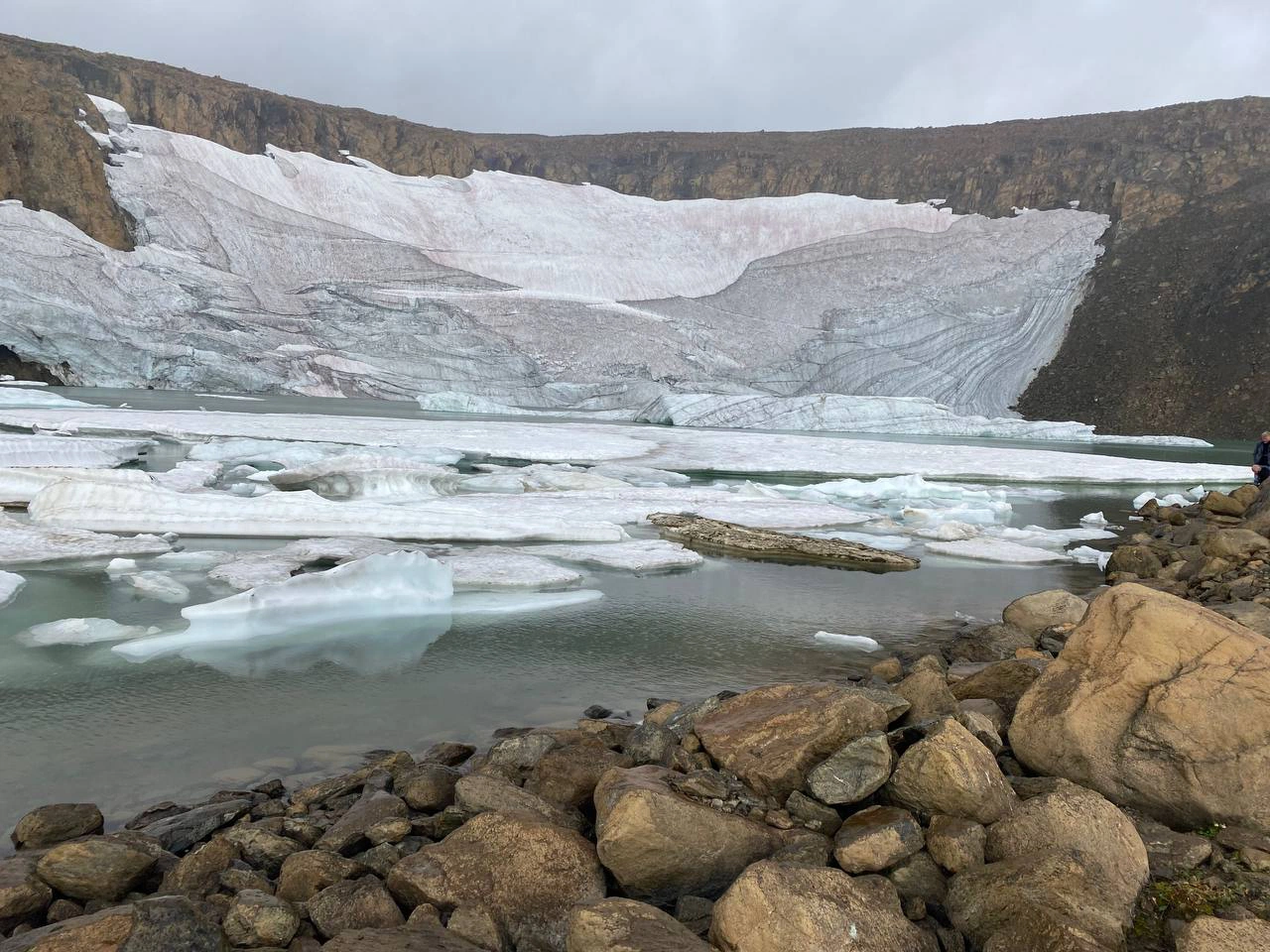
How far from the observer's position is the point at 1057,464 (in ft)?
61.8

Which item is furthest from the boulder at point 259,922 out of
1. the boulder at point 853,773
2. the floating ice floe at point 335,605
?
the floating ice floe at point 335,605

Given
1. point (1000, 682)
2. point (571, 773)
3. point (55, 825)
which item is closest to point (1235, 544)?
point (1000, 682)

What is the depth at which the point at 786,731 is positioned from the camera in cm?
295

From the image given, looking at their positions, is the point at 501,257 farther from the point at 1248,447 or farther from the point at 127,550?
the point at 127,550

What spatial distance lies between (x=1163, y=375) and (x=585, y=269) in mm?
26828

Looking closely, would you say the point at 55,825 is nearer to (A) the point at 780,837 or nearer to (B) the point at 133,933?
(B) the point at 133,933

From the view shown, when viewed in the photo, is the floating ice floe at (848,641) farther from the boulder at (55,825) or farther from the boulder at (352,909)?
the boulder at (55,825)

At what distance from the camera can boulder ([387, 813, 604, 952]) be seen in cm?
230

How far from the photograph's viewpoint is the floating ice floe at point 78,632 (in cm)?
494

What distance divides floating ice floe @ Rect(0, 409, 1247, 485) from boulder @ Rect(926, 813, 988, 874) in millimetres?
13242

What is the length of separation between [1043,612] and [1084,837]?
3.75 m

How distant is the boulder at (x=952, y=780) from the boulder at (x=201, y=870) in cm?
208

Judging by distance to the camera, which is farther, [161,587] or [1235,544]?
[1235,544]

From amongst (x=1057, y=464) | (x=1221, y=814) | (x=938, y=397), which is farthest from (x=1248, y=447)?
(x=1221, y=814)
